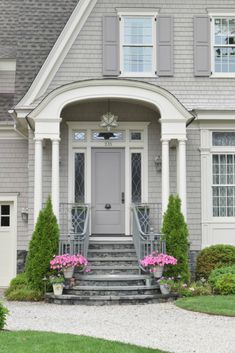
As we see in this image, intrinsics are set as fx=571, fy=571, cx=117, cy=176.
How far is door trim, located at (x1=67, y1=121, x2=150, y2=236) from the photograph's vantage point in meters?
14.7

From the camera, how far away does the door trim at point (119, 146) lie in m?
14.7

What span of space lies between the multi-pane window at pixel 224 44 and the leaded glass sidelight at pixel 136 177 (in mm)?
3110

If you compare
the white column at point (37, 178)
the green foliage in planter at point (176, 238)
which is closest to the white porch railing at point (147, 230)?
the green foliage in planter at point (176, 238)

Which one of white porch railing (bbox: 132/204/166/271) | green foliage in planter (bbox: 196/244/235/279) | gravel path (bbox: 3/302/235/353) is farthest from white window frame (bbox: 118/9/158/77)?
gravel path (bbox: 3/302/235/353)

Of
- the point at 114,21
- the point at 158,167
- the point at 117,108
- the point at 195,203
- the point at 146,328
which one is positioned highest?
the point at 114,21

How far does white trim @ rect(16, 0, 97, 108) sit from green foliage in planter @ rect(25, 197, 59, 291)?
316 cm

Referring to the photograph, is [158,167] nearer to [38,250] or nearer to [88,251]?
[88,251]

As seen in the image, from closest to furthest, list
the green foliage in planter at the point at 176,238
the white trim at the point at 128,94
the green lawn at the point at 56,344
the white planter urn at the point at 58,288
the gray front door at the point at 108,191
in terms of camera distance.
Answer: the green lawn at the point at 56,344, the white planter urn at the point at 58,288, the green foliage in planter at the point at 176,238, the white trim at the point at 128,94, the gray front door at the point at 108,191

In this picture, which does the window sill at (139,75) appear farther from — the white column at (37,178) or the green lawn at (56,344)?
the green lawn at (56,344)

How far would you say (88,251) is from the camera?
13.5m

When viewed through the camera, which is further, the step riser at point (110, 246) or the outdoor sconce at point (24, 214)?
the outdoor sconce at point (24, 214)

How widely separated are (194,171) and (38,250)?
4641 millimetres

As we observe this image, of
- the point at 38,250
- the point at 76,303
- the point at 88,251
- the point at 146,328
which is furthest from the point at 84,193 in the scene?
the point at 146,328

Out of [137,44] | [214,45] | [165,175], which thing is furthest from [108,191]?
[214,45]
